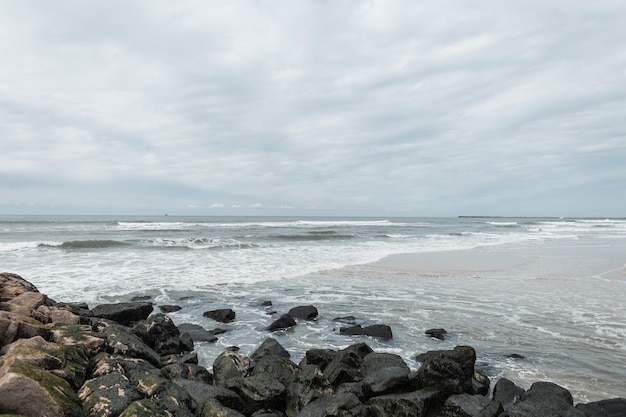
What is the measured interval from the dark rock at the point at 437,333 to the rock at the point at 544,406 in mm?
3343

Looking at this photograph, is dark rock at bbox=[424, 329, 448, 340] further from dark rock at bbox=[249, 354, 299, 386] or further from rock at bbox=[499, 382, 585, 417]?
dark rock at bbox=[249, 354, 299, 386]

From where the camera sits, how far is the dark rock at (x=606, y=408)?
4902mm

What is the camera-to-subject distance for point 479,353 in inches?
300

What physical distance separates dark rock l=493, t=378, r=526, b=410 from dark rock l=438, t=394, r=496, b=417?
55 cm

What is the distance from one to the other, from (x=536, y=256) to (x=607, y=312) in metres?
14.7

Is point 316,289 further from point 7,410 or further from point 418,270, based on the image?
point 7,410

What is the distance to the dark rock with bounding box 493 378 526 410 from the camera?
215 inches

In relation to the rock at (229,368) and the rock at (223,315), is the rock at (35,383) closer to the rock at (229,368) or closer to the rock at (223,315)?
the rock at (229,368)

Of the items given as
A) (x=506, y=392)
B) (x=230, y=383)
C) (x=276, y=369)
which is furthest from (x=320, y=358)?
(x=506, y=392)

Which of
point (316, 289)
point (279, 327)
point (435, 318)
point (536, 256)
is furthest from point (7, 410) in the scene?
point (536, 256)

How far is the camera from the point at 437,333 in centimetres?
862

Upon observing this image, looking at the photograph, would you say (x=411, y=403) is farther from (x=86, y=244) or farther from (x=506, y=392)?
(x=86, y=244)

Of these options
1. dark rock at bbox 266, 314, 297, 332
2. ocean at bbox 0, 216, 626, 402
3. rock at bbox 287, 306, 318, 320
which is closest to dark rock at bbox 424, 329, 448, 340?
ocean at bbox 0, 216, 626, 402

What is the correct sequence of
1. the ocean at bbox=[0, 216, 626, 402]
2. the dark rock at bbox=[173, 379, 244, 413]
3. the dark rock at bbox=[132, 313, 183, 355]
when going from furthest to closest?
the dark rock at bbox=[132, 313, 183, 355] → the ocean at bbox=[0, 216, 626, 402] → the dark rock at bbox=[173, 379, 244, 413]
